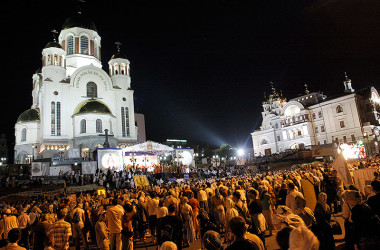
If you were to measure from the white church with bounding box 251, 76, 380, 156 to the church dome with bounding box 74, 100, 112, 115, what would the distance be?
107 ft

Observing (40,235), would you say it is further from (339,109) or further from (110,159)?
(339,109)

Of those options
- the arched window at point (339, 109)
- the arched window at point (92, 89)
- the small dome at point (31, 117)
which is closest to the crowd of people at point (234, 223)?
the arched window at point (92, 89)

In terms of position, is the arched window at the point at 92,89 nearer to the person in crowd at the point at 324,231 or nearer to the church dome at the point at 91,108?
the church dome at the point at 91,108

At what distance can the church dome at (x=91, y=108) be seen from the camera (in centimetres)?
3966

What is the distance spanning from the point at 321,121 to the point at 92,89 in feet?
139

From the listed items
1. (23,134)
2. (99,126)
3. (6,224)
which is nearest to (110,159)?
→ (99,126)

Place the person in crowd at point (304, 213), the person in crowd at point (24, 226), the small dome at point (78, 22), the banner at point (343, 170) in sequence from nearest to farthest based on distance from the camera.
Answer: the person in crowd at point (304, 213)
the person in crowd at point (24, 226)
the banner at point (343, 170)
the small dome at point (78, 22)

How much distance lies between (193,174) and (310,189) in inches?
884

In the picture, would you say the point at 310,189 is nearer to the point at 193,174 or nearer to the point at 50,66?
the point at 193,174

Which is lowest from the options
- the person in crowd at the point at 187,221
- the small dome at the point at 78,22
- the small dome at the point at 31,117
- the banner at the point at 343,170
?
the person in crowd at the point at 187,221

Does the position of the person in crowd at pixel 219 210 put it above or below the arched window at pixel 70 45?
below

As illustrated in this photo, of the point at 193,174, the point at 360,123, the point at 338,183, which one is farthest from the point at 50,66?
the point at 360,123

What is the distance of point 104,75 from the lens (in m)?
45.9

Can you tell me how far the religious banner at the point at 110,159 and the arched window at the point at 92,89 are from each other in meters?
17.0
